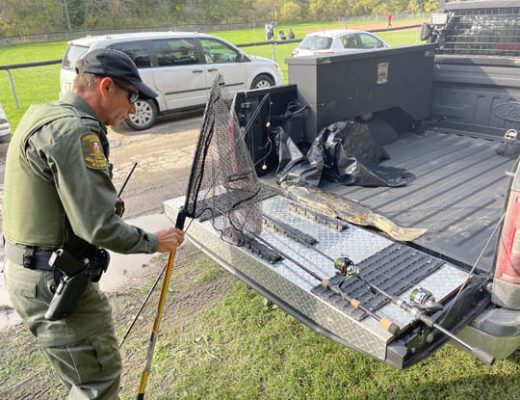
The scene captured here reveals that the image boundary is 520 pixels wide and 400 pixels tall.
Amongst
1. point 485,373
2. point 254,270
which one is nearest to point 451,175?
point 485,373

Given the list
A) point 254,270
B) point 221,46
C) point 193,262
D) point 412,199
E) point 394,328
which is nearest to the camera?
point 394,328

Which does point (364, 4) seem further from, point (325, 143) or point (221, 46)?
point (325, 143)

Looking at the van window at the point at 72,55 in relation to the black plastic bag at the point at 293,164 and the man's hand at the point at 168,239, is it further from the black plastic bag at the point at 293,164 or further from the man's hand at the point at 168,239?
the man's hand at the point at 168,239

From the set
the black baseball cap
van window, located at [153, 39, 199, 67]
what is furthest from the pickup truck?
van window, located at [153, 39, 199, 67]

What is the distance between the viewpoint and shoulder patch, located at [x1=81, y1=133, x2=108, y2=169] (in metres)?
1.68

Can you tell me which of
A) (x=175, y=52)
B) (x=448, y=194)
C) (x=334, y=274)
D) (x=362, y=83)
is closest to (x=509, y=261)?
(x=334, y=274)

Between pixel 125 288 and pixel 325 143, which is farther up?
pixel 325 143

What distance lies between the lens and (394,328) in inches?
73.0

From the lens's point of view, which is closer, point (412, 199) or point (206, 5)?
point (412, 199)

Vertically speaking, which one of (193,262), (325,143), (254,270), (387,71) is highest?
(387,71)

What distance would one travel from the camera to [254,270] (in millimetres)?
2543

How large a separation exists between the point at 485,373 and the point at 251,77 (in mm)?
9314

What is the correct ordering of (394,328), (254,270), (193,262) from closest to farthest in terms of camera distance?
(394,328) < (254,270) < (193,262)

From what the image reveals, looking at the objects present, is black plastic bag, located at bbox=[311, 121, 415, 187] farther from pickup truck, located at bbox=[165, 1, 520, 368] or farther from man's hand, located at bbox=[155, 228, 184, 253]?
man's hand, located at bbox=[155, 228, 184, 253]
